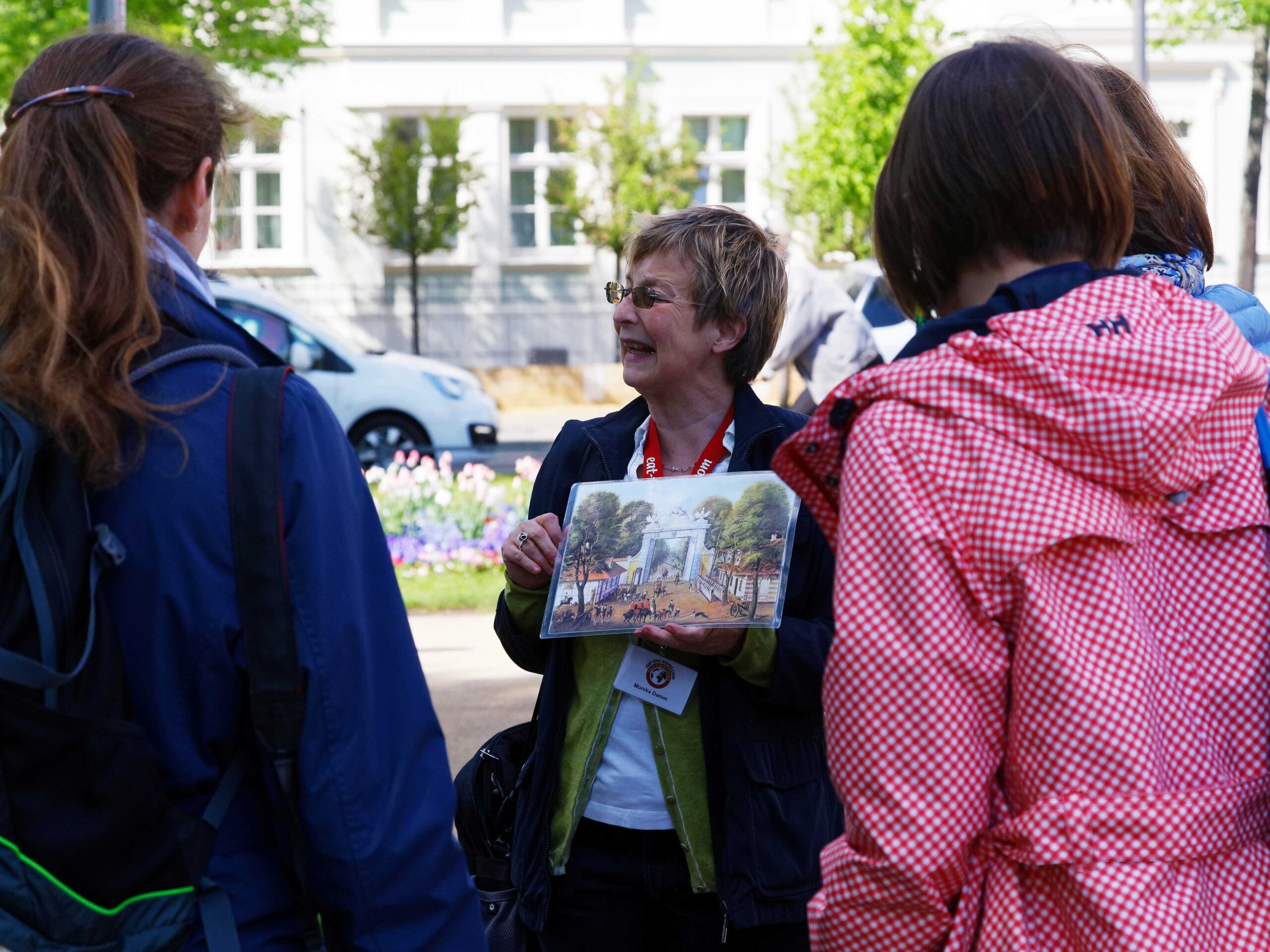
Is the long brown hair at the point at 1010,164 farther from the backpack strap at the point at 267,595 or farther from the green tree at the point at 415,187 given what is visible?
the green tree at the point at 415,187

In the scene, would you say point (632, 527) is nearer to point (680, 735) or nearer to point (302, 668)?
point (680, 735)

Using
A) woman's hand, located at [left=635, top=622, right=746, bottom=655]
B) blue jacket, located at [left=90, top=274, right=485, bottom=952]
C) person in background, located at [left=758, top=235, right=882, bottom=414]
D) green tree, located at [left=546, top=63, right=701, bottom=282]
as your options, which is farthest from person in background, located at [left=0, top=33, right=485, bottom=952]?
green tree, located at [left=546, top=63, right=701, bottom=282]

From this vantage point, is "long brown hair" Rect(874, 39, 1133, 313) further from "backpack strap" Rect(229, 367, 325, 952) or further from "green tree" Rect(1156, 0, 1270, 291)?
"green tree" Rect(1156, 0, 1270, 291)

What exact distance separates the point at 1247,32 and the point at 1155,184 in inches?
805

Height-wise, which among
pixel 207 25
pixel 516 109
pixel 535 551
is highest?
pixel 516 109

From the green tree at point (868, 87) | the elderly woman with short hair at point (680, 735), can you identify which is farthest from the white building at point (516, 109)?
the elderly woman with short hair at point (680, 735)

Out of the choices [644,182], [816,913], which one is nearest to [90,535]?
[816,913]

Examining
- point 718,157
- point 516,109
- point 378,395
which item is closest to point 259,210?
point 516,109

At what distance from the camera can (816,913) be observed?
5.46ft

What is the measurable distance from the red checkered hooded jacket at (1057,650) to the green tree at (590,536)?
95 centimetres

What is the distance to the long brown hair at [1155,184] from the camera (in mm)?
2256

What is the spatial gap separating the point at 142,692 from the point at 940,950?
989 millimetres

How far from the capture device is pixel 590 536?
8.43 feet

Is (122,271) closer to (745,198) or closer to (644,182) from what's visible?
(644,182)
